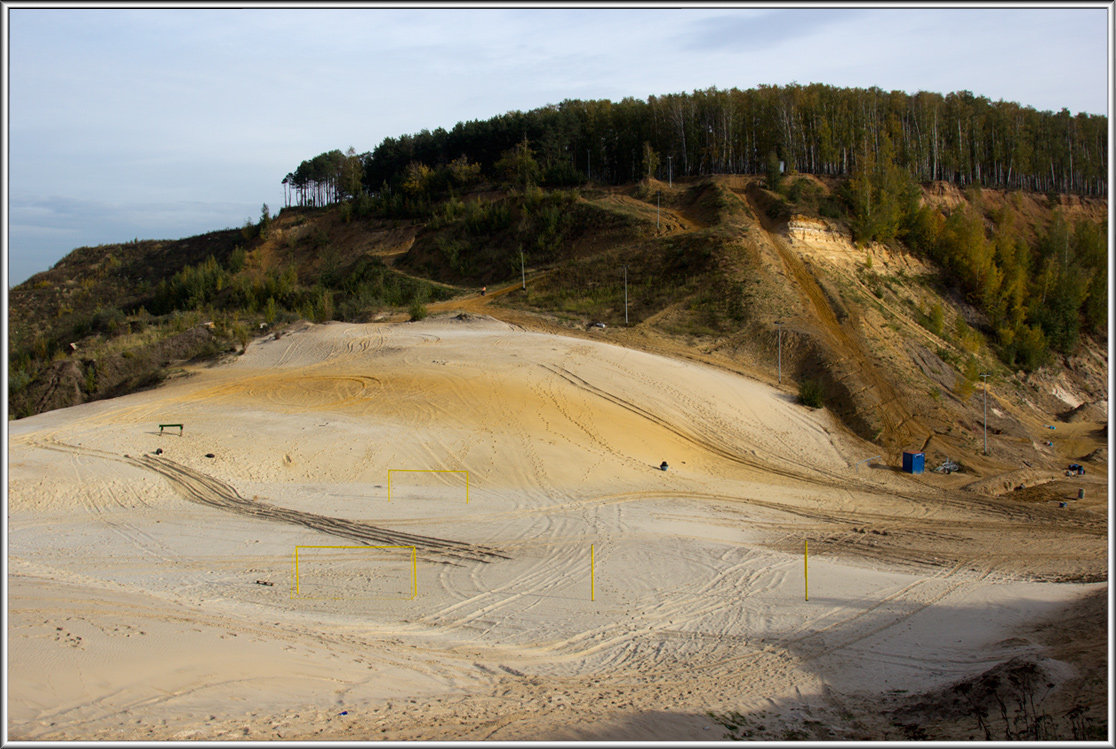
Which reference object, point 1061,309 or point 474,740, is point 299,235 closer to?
point 1061,309

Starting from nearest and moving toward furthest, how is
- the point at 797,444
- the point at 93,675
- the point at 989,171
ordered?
the point at 93,675 < the point at 797,444 < the point at 989,171

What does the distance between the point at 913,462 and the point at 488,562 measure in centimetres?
1765

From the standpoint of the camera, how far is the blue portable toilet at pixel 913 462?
25422 millimetres

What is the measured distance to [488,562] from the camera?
1475 centimetres

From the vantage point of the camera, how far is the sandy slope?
8766mm

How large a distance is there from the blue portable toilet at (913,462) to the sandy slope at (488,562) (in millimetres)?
933

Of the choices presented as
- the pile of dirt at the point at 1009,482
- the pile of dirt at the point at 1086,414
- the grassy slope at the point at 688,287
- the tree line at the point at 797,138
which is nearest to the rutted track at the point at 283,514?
the grassy slope at the point at 688,287

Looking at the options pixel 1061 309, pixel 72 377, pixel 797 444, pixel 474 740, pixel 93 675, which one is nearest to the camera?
pixel 474 740

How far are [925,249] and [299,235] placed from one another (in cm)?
5216

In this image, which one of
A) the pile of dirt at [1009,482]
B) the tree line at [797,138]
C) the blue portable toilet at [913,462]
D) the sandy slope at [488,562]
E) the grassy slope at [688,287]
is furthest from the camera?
the tree line at [797,138]

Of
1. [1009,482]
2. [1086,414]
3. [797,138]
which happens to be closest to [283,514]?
[1009,482]

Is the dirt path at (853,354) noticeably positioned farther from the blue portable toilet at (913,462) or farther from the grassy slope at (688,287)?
the blue portable toilet at (913,462)

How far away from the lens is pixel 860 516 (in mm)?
20078

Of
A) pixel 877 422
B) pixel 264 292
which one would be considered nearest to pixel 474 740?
pixel 877 422
